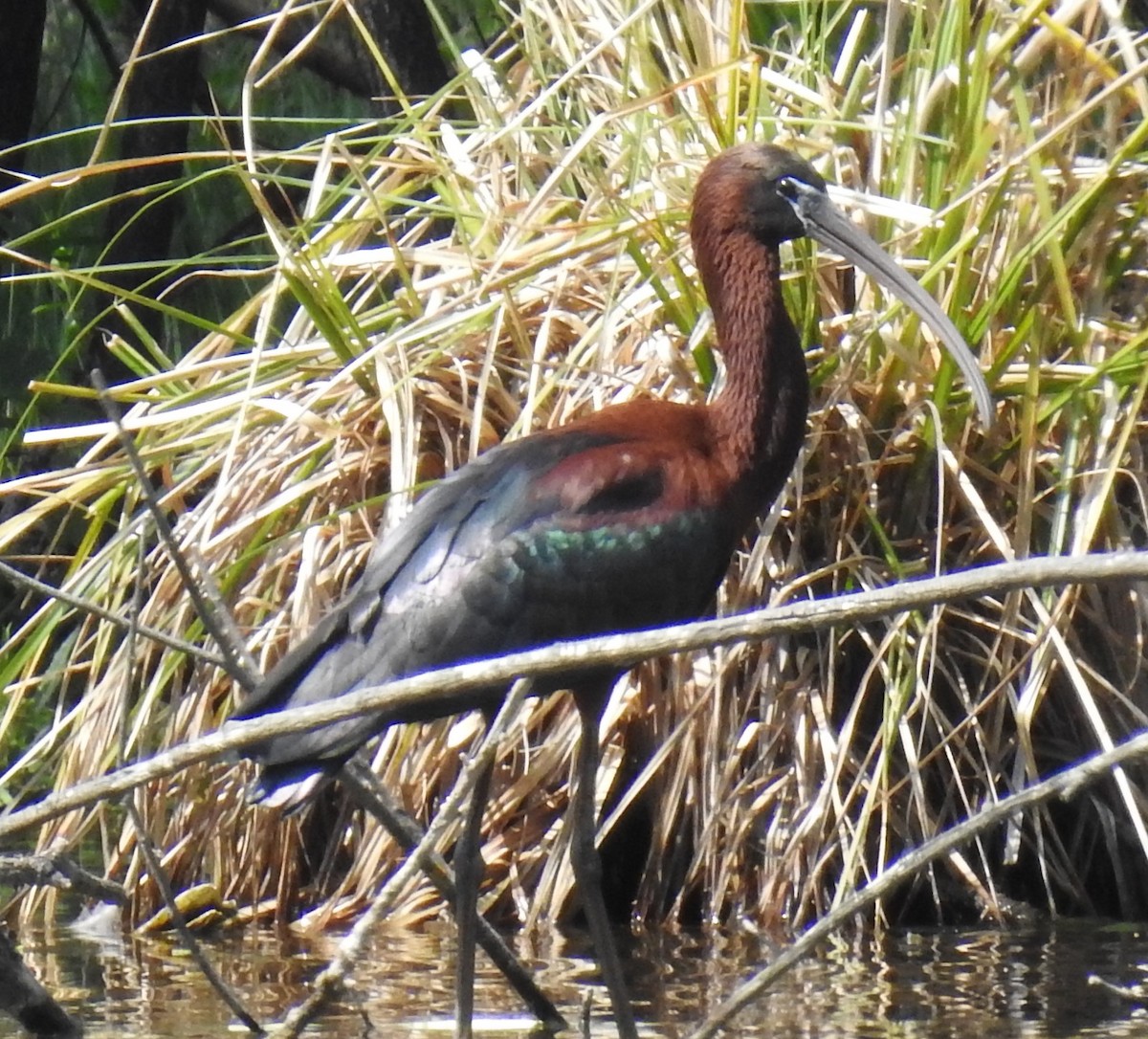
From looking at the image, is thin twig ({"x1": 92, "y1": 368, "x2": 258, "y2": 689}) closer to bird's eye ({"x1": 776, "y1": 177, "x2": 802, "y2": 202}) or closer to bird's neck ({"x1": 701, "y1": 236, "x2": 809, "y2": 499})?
bird's neck ({"x1": 701, "y1": 236, "x2": 809, "y2": 499})

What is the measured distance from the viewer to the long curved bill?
438cm

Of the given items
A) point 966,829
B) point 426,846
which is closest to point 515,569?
point 426,846

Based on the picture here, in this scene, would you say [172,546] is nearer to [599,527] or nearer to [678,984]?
[599,527]

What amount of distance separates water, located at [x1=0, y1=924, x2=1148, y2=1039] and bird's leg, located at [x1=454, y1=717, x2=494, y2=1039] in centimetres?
9

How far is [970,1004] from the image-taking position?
165 inches

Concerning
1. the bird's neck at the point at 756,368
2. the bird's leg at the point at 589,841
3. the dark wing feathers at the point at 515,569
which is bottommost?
the bird's leg at the point at 589,841

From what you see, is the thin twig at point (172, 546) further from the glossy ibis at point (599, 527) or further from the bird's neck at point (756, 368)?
the bird's neck at point (756, 368)

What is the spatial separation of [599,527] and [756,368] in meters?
0.52

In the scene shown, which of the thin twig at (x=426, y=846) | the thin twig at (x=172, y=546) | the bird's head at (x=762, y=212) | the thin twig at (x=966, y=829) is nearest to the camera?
the thin twig at (x=966, y=829)

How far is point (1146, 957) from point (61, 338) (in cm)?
493

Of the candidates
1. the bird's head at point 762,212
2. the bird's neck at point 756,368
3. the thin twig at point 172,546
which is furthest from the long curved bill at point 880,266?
the thin twig at point 172,546

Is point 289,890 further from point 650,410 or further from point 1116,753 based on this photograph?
point 1116,753

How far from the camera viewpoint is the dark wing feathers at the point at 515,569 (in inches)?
163

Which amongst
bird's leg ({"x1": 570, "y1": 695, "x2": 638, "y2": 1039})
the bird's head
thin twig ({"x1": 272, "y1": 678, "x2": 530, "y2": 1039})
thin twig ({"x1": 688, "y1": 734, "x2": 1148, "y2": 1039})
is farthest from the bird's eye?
thin twig ({"x1": 688, "y1": 734, "x2": 1148, "y2": 1039})
